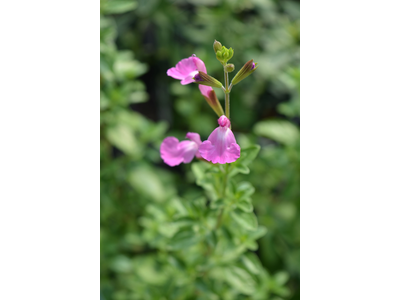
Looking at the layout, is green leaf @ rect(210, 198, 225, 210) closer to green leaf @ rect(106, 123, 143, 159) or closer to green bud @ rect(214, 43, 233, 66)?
green bud @ rect(214, 43, 233, 66)

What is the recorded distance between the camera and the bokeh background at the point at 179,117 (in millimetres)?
1865

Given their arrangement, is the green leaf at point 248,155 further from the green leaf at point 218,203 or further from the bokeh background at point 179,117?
the bokeh background at point 179,117

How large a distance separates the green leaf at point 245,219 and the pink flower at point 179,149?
276 mm

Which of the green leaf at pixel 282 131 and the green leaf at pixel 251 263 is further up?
the green leaf at pixel 282 131

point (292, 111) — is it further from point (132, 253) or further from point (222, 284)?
point (132, 253)

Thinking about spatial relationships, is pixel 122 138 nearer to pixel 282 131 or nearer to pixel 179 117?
pixel 282 131

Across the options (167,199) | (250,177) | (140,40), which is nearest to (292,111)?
(250,177)

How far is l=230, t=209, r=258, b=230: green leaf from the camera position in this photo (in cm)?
117

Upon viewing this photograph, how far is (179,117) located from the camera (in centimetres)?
293

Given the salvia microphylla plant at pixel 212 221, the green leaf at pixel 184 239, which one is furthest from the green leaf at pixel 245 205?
the green leaf at pixel 184 239

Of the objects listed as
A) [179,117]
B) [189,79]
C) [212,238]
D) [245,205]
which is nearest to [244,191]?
[245,205]

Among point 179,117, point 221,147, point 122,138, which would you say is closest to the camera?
point 221,147

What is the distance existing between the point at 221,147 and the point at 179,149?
0.22 meters

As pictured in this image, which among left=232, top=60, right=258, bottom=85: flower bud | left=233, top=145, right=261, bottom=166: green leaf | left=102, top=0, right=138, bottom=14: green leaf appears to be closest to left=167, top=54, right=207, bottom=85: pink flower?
left=232, top=60, right=258, bottom=85: flower bud
